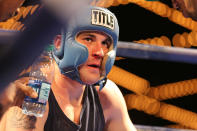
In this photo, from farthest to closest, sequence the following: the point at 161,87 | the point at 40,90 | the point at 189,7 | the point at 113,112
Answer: the point at 161,87
the point at 113,112
the point at 40,90
the point at 189,7

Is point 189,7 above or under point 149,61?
above

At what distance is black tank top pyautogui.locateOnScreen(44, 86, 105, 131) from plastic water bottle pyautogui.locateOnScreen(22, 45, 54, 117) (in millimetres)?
54

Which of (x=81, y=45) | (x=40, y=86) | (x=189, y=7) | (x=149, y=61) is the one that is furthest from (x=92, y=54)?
(x=149, y=61)

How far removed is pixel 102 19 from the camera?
1099 mm

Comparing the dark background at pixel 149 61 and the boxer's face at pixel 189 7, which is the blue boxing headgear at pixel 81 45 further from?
the dark background at pixel 149 61

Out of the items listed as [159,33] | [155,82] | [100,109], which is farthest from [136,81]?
[100,109]

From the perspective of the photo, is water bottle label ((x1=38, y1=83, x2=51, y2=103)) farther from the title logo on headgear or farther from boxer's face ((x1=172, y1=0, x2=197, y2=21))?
boxer's face ((x1=172, y1=0, x2=197, y2=21))

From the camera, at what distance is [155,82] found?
372 centimetres

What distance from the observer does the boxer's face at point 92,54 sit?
1088 mm

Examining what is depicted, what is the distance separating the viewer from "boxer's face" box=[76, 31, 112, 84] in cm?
109

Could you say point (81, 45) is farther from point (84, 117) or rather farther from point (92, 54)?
point (84, 117)

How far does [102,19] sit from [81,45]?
0.39 ft

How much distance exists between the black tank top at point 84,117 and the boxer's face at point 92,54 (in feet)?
0.43

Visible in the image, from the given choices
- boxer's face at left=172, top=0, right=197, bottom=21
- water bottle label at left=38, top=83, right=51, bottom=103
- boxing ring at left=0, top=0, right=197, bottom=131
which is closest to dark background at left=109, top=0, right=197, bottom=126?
boxing ring at left=0, top=0, right=197, bottom=131
